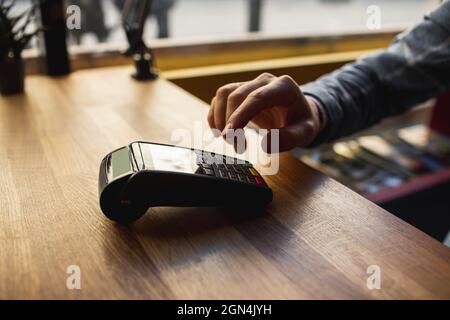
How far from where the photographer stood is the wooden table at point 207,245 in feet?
1.50

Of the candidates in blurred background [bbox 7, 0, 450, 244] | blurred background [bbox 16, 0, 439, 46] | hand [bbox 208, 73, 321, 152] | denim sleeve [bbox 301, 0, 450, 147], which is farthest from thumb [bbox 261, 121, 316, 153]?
blurred background [bbox 16, 0, 439, 46]

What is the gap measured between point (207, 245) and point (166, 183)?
0.10m

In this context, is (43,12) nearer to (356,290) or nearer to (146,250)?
(146,250)

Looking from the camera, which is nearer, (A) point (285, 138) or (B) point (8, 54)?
(A) point (285, 138)

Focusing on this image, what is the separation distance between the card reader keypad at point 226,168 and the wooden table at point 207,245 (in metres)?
0.05

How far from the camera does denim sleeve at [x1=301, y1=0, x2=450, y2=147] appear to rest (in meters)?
0.95

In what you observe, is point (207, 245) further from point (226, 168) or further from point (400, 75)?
point (400, 75)

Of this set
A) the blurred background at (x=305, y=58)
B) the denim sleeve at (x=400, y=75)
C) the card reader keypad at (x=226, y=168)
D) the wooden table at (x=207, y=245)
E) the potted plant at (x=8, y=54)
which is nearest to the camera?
the wooden table at (x=207, y=245)

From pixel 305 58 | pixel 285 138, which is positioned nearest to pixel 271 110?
pixel 285 138

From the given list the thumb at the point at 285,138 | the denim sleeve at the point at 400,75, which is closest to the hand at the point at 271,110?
the thumb at the point at 285,138

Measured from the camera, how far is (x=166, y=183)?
541 mm

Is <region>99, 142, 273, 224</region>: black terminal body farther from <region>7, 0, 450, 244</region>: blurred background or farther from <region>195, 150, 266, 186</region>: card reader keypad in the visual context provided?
<region>7, 0, 450, 244</region>: blurred background

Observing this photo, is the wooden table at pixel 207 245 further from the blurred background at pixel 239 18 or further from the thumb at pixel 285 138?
the blurred background at pixel 239 18

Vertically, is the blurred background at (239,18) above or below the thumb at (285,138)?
above
